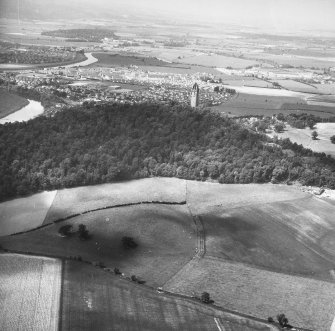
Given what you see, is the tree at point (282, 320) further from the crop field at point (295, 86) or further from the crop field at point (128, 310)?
the crop field at point (295, 86)

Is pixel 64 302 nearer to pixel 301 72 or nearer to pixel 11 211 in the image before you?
pixel 11 211

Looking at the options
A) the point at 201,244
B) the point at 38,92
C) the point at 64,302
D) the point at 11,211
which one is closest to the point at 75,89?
the point at 38,92

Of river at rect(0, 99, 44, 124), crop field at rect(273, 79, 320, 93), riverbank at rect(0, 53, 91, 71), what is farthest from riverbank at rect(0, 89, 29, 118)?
crop field at rect(273, 79, 320, 93)

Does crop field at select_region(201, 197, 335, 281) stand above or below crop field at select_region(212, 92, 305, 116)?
above

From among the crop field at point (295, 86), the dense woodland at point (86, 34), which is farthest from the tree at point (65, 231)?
the dense woodland at point (86, 34)

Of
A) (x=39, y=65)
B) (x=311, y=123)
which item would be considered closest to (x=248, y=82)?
(x=311, y=123)

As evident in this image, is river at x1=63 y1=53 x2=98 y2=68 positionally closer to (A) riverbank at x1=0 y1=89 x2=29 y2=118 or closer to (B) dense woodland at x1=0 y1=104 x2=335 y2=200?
(A) riverbank at x1=0 y1=89 x2=29 y2=118
